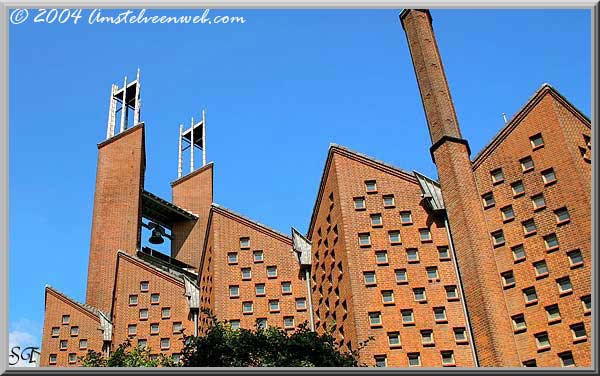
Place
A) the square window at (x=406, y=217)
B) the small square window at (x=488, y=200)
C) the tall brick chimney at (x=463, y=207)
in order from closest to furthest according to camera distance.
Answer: the tall brick chimney at (x=463, y=207) → the small square window at (x=488, y=200) → the square window at (x=406, y=217)

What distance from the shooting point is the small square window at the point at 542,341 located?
81.0 ft

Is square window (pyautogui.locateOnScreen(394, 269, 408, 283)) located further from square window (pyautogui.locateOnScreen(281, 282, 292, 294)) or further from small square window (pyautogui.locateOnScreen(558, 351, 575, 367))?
small square window (pyautogui.locateOnScreen(558, 351, 575, 367))

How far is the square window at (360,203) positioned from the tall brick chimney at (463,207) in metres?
3.34

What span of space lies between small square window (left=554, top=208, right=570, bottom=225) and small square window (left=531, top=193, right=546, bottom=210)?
622mm

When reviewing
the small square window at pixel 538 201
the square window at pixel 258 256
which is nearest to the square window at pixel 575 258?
the small square window at pixel 538 201

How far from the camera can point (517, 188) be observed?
91.8 ft

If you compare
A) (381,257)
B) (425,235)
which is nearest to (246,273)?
(381,257)

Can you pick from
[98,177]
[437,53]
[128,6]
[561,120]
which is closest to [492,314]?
[561,120]

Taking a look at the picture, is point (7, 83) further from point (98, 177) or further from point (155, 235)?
point (155, 235)

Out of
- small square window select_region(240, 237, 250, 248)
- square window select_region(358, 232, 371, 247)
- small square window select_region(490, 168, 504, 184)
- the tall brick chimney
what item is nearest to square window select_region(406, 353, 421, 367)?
the tall brick chimney

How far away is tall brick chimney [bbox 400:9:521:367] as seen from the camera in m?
25.5

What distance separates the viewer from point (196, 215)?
2226 inches

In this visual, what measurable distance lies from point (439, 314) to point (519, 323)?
3027 millimetres

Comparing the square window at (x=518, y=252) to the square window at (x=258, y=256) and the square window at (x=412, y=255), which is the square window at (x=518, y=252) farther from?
the square window at (x=258, y=256)
